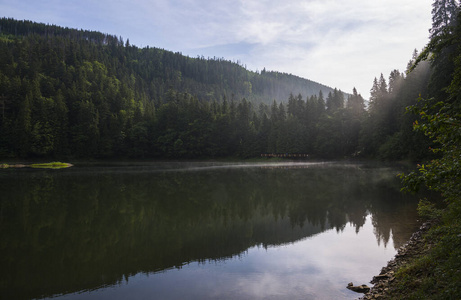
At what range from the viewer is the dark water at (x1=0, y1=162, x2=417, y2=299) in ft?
27.4

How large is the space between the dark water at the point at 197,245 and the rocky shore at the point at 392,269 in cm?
42

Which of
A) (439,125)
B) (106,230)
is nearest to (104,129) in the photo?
(106,230)

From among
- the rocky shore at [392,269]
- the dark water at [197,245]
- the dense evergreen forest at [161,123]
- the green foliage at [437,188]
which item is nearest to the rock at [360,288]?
the rocky shore at [392,269]

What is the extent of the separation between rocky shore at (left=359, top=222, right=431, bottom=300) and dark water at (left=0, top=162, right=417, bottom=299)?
1.38ft

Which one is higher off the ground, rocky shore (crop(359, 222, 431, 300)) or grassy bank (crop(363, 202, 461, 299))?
grassy bank (crop(363, 202, 461, 299))

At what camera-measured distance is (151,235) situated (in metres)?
13.6

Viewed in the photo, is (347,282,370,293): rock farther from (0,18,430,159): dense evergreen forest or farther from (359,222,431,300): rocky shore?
(0,18,430,159): dense evergreen forest

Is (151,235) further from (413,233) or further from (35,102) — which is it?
(35,102)

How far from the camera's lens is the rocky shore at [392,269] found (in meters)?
7.19

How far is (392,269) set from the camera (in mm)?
8914

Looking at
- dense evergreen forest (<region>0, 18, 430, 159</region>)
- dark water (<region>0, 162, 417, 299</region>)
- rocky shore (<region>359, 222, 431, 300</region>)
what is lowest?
dark water (<region>0, 162, 417, 299</region>)

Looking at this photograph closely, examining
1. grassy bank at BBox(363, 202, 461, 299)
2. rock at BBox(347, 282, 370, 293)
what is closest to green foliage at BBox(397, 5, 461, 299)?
grassy bank at BBox(363, 202, 461, 299)

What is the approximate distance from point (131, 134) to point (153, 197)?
253ft

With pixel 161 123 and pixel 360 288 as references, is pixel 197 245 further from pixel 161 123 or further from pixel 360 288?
pixel 161 123
